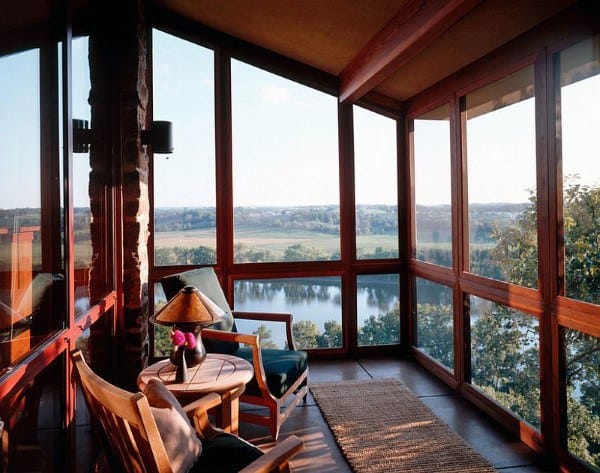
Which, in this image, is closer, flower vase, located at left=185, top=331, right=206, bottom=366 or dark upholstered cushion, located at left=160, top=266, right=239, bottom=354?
flower vase, located at left=185, top=331, right=206, bottom=366

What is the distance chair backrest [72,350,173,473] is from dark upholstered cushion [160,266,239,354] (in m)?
1.54

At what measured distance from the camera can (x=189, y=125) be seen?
454 cm

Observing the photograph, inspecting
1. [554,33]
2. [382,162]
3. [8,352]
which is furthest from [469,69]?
[8,352]

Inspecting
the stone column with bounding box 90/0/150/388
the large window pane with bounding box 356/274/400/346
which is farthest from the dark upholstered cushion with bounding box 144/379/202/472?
the large window pane with bounding box 356/274/400/346

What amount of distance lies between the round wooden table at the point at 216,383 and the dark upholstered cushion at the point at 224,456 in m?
0.36

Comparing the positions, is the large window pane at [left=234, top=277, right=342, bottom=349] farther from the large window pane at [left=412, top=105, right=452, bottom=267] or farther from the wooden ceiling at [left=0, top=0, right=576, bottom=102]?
the wooden ceiling at [left=0, top=0, right=576, bottom=102]

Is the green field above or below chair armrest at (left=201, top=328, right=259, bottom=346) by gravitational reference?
above

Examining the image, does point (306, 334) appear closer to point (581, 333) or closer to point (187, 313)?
point (187, 313)

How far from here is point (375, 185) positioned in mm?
4934

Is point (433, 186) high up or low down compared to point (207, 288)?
up

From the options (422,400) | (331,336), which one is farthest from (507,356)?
(331,336)

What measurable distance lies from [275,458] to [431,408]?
2231mm

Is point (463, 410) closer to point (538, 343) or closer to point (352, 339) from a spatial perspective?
point (538, 343)

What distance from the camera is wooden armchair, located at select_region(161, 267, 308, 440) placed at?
10.3 ft
